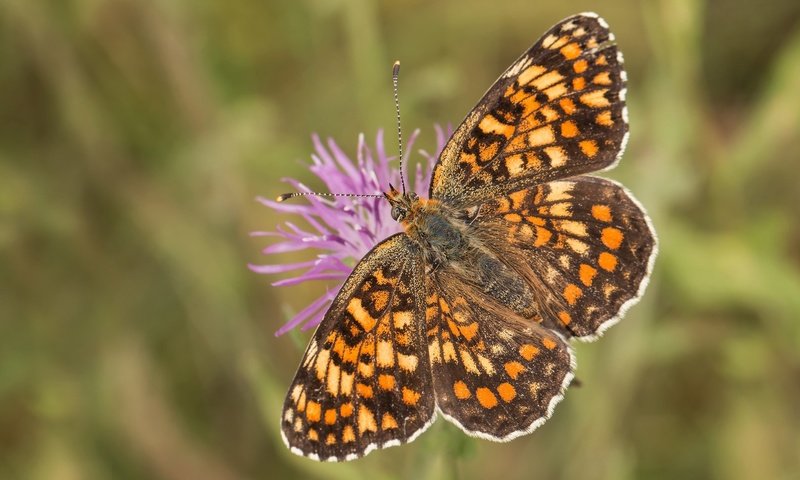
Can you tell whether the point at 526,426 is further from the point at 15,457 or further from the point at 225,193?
the point at 15,457

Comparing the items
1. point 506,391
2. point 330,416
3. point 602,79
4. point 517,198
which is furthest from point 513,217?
point 330,416

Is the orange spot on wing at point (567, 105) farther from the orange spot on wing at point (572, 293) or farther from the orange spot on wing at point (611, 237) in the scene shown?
the orange spot on wing at point (572, 293)

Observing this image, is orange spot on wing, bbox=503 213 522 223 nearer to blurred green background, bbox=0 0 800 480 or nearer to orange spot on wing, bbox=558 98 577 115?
orange spot on wing, bbox=558 98 577 115

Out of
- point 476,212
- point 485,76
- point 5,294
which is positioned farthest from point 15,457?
point 485,76

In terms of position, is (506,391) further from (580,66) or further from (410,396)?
(580,66)

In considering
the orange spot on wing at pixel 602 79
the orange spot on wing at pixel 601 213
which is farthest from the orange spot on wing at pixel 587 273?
the orange spot on wing at pixel 602 79

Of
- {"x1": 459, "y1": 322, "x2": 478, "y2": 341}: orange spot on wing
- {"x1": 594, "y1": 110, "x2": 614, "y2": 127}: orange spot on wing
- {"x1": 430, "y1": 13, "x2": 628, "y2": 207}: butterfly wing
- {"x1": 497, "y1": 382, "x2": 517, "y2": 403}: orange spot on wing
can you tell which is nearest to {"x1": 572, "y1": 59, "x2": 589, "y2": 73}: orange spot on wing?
{"x1": 430, "y1": 13, "x2": 628, "y2": 207}: butterfly wing
